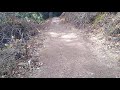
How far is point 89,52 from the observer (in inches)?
412

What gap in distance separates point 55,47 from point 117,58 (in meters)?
3.71

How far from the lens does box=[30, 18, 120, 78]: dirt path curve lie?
7916mm

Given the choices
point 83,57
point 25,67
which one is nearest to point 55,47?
point 83,57

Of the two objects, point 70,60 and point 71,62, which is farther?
point 70,60

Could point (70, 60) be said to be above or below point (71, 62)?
above

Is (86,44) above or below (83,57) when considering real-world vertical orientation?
above

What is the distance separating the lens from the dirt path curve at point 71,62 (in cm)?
792

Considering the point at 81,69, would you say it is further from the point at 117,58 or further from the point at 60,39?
the point at 60,39

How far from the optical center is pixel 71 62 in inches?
363
